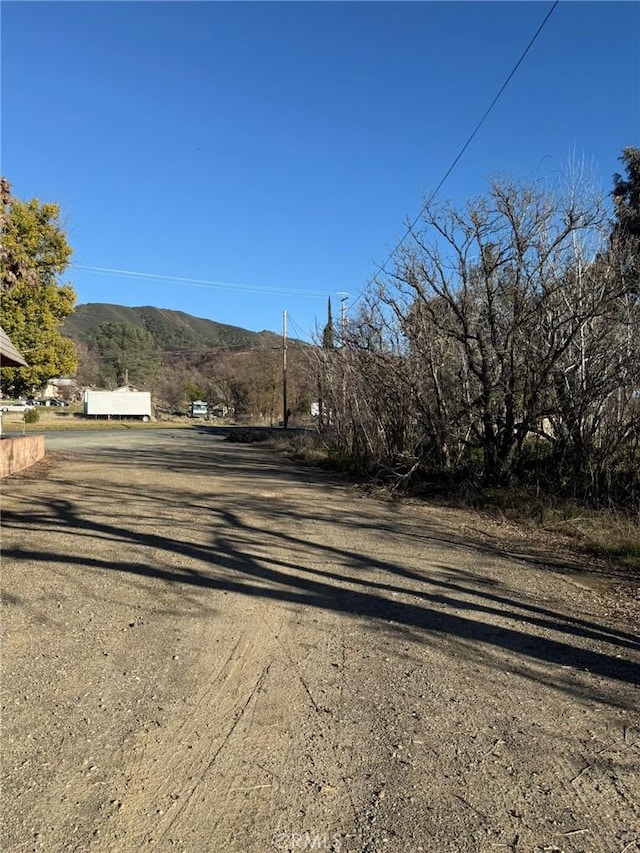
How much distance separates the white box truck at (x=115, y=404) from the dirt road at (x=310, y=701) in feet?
206

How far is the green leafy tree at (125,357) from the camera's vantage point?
106312mm

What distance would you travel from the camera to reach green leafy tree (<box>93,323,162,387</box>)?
349ft

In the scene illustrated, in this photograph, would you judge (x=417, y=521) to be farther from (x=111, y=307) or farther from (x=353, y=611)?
(x=111, y=307)

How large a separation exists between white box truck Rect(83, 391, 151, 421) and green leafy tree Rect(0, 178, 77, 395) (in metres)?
44.4

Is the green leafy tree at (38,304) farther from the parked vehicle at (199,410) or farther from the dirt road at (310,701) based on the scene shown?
the parked vehicle at (199,410)

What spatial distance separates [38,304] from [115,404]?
151 ft

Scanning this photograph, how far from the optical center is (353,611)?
5145mm

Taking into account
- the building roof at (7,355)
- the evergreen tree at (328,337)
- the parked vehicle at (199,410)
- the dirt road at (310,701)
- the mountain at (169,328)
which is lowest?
the dirt road at (310,701)

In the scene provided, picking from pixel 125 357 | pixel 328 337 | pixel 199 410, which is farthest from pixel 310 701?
pixel 125 357

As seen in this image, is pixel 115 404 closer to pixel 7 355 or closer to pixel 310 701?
pixel 7 355

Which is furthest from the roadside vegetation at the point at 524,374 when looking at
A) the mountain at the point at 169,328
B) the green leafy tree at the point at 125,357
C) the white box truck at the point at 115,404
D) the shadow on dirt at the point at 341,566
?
the mountain at the point at 169,328

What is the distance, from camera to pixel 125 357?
106 m

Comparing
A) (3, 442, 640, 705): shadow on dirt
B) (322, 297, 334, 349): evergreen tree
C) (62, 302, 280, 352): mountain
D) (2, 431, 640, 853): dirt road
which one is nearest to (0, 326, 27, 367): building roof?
(3, 442, 640, 705): shadow on dirt

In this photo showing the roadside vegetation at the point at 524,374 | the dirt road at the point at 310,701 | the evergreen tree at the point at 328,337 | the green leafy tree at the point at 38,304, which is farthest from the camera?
the green leafy tree at the point at 38,304
